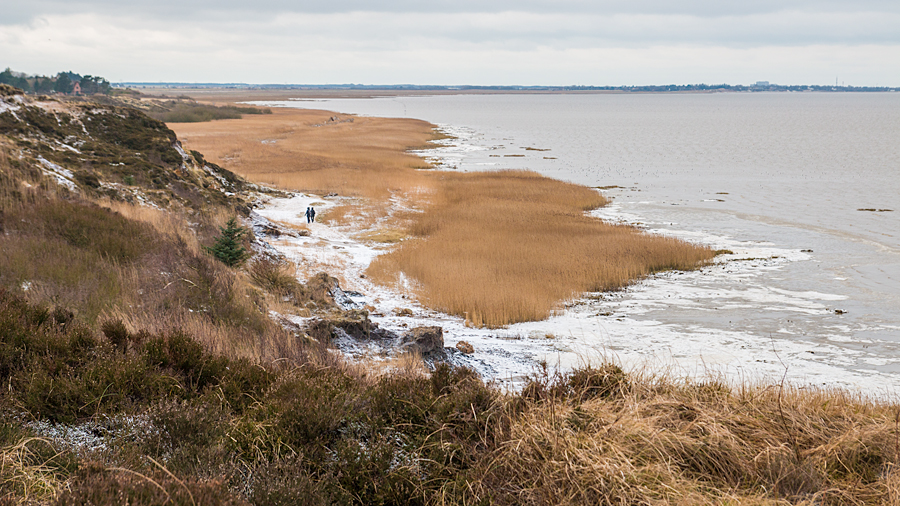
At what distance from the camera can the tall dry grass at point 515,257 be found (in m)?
13.1

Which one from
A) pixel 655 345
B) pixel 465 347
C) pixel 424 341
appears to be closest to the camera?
pixel 424 341

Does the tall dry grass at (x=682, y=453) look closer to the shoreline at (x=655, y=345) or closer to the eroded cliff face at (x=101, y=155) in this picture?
the shoreline at (x=655, y=345)

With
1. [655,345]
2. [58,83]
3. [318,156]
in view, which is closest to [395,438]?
[655,345]

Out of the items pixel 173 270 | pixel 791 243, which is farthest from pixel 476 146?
pixel 173 270

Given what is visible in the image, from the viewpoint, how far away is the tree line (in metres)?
110

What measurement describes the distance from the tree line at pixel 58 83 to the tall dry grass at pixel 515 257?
11319 cm

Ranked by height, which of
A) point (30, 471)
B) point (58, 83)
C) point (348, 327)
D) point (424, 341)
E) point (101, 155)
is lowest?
point (424, 341)

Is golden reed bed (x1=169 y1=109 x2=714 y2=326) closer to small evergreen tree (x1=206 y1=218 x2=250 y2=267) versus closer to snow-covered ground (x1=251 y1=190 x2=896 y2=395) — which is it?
snow-covered ground (x1=251 y1=190 x2=896 y2=395)

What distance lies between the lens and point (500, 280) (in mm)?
14625

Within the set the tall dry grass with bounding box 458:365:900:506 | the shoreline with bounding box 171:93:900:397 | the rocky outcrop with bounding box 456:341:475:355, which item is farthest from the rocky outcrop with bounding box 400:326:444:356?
the tall dry grass with bounding box 458:365:900:506

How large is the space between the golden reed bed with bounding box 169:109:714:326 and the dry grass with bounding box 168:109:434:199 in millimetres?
116

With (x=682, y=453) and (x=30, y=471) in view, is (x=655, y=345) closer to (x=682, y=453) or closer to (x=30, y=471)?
(x=682, y=453)

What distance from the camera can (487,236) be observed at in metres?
19.7

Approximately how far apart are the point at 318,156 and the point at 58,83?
4155 inches
